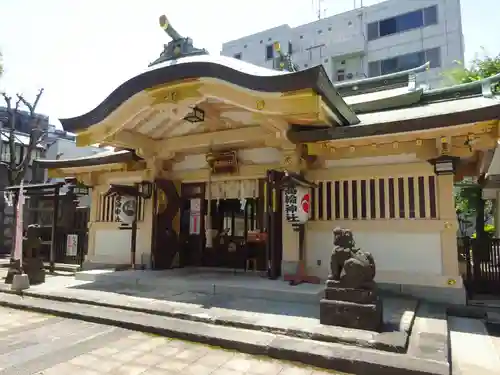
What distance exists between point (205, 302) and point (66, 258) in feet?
25.2

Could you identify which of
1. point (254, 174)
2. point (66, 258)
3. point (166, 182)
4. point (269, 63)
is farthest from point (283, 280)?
point (269, 63)

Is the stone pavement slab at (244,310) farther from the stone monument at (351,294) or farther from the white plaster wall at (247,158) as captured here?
the white plaster wall at (247,158)

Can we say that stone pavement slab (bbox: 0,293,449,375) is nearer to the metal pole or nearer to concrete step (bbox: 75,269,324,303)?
concrete step (bbox: 75,269,324,303)

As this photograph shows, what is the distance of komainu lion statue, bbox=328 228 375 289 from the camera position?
4.78 metres

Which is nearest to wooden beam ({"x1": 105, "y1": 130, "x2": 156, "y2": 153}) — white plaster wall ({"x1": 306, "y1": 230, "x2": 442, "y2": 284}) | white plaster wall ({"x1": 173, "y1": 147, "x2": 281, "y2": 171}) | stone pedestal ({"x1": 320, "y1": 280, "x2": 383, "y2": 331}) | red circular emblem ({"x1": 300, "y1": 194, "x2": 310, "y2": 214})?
white plaster wall ({"x1": 173, "y1": 147, "x2": 281, "y2": 171})

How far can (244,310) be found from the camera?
5.85 meters

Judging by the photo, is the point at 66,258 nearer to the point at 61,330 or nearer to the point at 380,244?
the point at 61,330

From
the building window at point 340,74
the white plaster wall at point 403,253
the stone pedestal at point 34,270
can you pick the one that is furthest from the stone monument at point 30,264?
the building window at point 340,74

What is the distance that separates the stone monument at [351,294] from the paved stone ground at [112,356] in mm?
1007

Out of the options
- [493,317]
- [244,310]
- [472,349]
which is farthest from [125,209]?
[493,317]

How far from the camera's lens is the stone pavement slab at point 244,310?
448 centimetres

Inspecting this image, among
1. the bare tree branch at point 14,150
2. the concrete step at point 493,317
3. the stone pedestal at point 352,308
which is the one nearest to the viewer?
the stone pedestal at point 352,308

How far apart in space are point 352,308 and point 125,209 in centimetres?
713

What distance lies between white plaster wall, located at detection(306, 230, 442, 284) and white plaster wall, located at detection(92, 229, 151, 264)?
6041 millimetres
